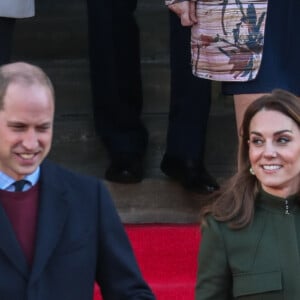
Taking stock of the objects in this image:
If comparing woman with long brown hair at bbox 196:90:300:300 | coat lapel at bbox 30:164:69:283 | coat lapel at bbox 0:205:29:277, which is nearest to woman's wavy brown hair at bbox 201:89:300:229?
woman with long brown hair at bbox 196:90:300:300

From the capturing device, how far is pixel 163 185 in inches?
182

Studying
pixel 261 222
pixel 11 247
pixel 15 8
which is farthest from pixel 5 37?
pixel 11 247

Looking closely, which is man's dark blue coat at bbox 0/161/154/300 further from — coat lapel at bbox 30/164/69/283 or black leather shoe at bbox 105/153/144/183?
black leather shoe at bbox 105/153/144/183

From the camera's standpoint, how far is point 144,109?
509 cm

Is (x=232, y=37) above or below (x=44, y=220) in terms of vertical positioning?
above

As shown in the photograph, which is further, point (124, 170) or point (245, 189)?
point (124, 170)

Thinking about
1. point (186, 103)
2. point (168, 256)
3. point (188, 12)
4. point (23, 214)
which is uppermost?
point (188, 12)

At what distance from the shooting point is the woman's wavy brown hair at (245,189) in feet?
9.04

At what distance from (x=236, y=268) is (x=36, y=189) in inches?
22.1

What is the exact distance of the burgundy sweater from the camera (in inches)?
96.3

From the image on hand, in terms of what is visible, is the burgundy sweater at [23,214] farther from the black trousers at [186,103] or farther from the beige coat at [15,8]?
the black trousers at [186,103]

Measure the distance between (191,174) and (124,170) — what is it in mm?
282

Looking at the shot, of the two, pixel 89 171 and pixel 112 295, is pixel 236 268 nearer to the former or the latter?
pixel 112 295

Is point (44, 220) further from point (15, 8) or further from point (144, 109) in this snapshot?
point (144, 109)
